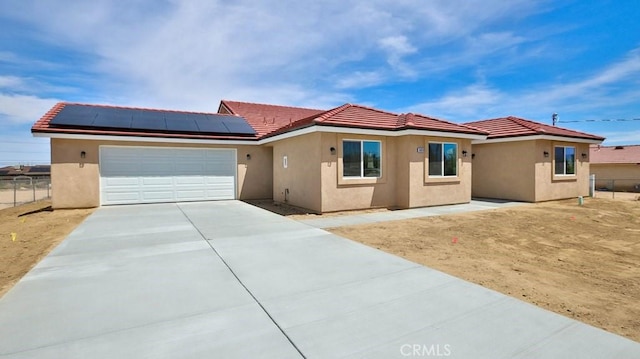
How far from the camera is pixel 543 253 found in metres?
6.49

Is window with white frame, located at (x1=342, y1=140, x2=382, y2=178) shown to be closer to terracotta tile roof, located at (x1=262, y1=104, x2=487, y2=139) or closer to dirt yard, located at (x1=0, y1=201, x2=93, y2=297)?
terracotta tile roof, located at (x1=262, y1=104, x2=487, y2=139)

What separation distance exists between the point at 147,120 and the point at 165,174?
297 cm

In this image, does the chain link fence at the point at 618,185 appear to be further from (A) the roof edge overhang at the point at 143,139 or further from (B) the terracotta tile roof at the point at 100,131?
(B) the terracotta tile roof at the point at 100,131

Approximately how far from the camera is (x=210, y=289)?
4270 millimetres

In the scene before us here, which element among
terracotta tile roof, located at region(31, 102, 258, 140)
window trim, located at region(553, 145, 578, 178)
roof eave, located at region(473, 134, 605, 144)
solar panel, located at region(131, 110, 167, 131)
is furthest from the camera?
window trim, located at region(553, 145, 578, 178)

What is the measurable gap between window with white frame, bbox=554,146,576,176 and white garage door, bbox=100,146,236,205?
54.9 ft

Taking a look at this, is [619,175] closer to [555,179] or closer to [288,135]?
[555,179]

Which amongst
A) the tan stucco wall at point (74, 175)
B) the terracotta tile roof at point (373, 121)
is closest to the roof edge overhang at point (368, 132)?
the terracotta tile roof at point (373, 121)

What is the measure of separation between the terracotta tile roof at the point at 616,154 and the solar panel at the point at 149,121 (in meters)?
38.7

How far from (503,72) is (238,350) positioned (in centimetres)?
2355

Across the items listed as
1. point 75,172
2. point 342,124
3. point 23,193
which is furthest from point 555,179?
point 23,193

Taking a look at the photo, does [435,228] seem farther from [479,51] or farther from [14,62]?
[14,62]

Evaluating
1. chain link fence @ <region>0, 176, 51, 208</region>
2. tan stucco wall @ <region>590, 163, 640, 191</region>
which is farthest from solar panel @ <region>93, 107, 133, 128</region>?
tan stucco wall @ <region>590, 163, 640, 191</region>

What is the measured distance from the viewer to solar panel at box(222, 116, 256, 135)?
52.7 feet
